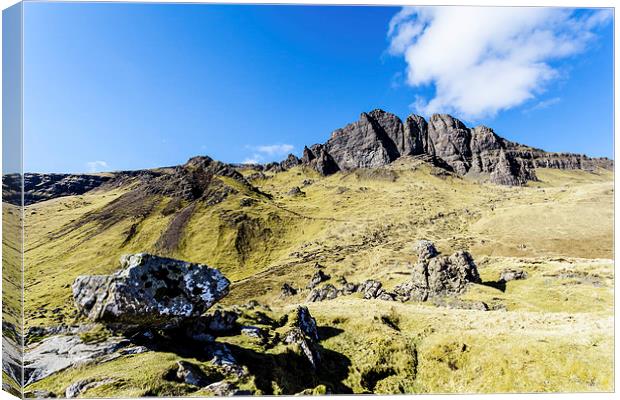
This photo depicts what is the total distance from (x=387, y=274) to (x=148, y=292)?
2514 inches

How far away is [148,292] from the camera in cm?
1805

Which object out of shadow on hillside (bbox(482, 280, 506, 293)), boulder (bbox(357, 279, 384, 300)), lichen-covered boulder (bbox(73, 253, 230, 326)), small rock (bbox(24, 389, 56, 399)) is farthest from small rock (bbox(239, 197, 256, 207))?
small rock (bbox(24, 389, 56, 399))

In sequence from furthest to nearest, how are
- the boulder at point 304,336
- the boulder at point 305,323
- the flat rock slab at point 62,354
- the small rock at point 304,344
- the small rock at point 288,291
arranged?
1. the small rock at point 288,291
2. the boulder at point 305,323
3. the boulder at point 304,336
4. the small rock at point 304,344
5. the flat rock slab at point 62,354

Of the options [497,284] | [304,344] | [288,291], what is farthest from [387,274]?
[304,344]

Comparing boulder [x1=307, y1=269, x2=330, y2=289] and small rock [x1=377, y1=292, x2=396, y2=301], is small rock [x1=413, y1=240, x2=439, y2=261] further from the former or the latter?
A: boulder [x1=307, y1=269, x2=330, y2=289]

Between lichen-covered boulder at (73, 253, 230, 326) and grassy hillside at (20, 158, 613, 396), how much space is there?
225cm

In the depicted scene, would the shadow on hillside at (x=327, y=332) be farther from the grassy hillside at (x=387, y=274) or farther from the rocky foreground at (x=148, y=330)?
the rocky foreground at (x=148, y=330)

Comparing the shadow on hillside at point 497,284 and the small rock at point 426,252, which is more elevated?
the small rock at point 426,252

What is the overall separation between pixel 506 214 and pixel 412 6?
12446cm

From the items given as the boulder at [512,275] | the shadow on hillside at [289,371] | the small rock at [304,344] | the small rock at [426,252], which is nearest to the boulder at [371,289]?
the small rock at [426,252]

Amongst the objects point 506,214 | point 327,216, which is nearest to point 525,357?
point 506,214

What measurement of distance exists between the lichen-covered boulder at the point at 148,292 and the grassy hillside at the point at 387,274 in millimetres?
2253

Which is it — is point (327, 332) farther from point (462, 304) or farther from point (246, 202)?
point (246, 202)

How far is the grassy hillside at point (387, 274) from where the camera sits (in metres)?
21.1
